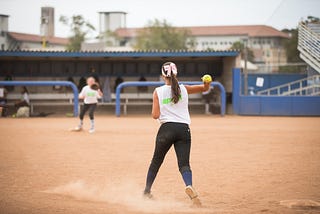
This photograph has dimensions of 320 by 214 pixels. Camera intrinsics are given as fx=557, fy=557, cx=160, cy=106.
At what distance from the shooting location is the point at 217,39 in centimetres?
12062

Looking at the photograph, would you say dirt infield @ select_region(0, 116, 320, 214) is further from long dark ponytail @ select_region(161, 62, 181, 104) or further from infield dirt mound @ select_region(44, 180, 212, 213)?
long dark ponytail @ select_region(161, 62, 181, 104)

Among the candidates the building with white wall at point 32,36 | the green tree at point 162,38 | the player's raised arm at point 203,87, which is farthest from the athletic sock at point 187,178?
the green tree at point 162,38

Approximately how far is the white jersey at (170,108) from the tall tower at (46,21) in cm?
3621

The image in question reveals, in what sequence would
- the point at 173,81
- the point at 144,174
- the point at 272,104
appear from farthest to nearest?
1. the point at 272,104
2. the point at 144,174
3. the point at 173,81

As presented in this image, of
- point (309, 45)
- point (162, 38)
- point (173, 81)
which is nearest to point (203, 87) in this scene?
point (173, 81)

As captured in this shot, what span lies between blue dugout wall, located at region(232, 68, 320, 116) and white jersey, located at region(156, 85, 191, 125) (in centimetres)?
2116

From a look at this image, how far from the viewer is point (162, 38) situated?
3211 inches

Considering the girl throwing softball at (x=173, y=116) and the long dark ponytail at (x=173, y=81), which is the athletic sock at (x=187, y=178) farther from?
the long dark ponytail at (x=173, y=81)

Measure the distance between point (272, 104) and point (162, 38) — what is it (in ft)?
179

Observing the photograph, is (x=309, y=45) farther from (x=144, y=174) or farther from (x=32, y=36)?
(x=32, y=36)

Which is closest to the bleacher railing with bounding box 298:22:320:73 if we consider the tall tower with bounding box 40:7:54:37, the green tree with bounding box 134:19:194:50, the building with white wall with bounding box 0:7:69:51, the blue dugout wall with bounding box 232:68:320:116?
the blue dugout wall with bounding box 232:68:320:116

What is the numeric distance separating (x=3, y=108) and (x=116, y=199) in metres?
20.9

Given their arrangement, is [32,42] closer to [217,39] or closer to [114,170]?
[217,39]

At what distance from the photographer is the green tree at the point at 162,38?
264 feet
